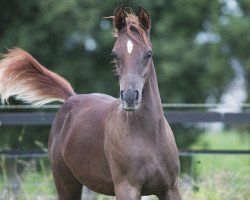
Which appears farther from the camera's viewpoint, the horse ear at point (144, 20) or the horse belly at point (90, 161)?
the horse belly at point (90, 161)

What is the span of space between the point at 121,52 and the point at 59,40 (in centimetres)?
1036

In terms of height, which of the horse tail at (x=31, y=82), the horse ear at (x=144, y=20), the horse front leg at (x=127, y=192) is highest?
the horse ear at (x=144, y=20)

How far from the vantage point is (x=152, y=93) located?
564cm

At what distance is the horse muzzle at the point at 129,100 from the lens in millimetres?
5016

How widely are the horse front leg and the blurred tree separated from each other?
30.4 feet

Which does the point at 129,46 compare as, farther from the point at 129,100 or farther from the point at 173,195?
the point at 173,195

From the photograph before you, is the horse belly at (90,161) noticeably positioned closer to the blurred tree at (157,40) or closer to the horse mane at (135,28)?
the horse mane at (135,28)

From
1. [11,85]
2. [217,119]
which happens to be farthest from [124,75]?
[217,119]

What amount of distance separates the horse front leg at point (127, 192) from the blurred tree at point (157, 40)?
9.27m

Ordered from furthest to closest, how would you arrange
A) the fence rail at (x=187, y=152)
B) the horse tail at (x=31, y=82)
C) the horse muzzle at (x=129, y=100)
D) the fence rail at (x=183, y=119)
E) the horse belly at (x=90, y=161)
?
the fence rail at (x=183, y=119) < the fence rail at (x=187, y=152) < the horse tail at (x=31, y=82) < the horse belly at (x=90, y=161) < the horse muzzle at (x=129, y=100)

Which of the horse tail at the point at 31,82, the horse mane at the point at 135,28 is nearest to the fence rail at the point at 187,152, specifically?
the horse tail at the point at 31,82

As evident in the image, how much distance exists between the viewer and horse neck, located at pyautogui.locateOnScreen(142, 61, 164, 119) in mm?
5578

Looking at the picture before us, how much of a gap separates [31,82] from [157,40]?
8216mm

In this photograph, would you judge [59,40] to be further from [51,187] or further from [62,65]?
[51,187]
